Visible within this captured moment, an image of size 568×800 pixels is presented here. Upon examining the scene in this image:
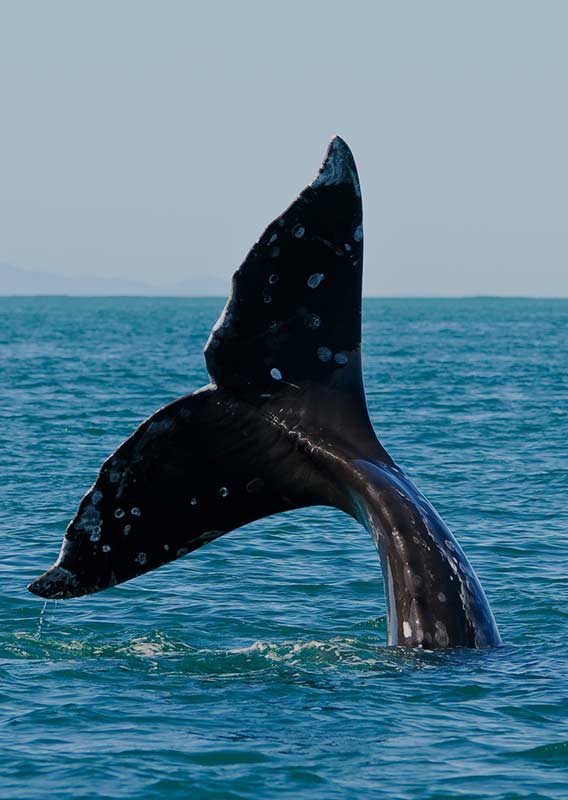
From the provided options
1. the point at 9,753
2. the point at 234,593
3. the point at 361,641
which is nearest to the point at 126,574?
the point at 9,753

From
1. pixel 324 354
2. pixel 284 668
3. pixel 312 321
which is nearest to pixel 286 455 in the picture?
pixel 324 354

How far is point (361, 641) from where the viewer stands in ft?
42.6

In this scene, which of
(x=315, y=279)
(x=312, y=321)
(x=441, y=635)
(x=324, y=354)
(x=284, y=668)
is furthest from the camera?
(x=284, y=668)

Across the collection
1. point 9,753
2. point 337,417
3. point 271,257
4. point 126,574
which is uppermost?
point 271,257

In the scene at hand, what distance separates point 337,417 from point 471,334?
3627 inches

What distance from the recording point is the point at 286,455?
1080cm

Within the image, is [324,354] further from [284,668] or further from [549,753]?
[549,753]

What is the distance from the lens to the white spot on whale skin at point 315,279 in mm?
10211

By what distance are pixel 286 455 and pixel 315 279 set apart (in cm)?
140

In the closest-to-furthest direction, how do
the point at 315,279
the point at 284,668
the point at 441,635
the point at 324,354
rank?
the point at 315,279, the point at 324,354, the point at 441,635, the point at 284,668

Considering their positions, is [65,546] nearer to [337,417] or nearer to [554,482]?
[337,417]

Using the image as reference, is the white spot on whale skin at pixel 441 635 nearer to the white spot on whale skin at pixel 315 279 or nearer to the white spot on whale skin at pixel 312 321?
the white spot on whale skin at pixel 312 321

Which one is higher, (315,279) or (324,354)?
(315,279)

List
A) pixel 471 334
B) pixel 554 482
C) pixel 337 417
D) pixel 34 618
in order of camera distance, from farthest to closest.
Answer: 1. pixel 471 334
2. pixel 554 482
3. pixel 34 618
4. pixel 337 417
